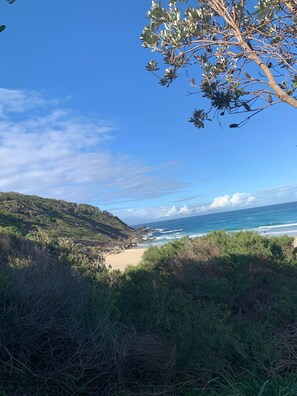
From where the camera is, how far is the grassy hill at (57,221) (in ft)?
109

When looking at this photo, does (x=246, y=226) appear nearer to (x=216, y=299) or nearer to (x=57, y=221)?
(x=57, y=221)

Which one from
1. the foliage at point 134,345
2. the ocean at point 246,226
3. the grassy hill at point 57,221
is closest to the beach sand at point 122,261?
the ocean at point 246,226

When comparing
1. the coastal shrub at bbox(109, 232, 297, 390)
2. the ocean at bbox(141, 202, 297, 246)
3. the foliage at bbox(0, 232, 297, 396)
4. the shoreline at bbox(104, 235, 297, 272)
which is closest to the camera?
the foliage at bbox(0, 232, 297, 396)

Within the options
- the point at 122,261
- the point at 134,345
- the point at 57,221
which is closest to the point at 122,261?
the point at 122,261

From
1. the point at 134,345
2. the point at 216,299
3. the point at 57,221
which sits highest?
the point at 57,221

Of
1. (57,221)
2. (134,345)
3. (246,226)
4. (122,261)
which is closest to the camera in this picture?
(134,345)

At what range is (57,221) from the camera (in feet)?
147

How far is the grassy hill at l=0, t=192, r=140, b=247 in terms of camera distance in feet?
109

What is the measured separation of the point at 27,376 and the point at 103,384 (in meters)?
0.80

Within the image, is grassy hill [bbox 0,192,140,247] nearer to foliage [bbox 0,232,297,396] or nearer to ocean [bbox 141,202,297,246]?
ocean [bbox 141,202,297,246]

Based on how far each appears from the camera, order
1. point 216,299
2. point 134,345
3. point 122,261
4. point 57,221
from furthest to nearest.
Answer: point 57,221, point 122,261, point 216,299, point 134,345

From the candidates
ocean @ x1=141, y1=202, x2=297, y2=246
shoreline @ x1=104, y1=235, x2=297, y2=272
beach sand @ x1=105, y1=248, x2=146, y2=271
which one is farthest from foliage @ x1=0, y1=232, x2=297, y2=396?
beach sand @ x1=105, y1=248, x2=146, y2=271

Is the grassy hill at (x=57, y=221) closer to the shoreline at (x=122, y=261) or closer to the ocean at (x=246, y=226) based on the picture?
the shoreline at (x=122, y=261)

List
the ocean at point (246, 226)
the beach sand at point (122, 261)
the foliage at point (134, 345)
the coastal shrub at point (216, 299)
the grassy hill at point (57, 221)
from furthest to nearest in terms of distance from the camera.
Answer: the ocean at point (246, 226), the grassy hill at point (57, 221), the beach sand at point (122, 261), the coastal shrub at point (216, 299), the foliage at point (134, 345)
